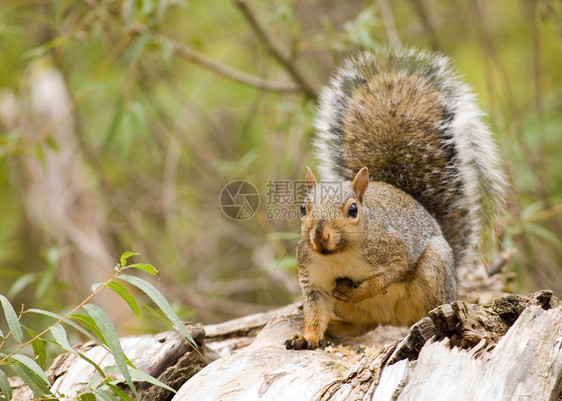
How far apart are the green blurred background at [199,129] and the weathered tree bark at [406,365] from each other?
2.61ft

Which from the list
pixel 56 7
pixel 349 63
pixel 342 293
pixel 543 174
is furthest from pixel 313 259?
pixel 543 174

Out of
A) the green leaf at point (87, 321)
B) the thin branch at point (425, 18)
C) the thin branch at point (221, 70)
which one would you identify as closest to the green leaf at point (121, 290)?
the green leaf at point (87, 321)

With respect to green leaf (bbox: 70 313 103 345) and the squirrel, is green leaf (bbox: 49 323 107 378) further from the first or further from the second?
the squirrel

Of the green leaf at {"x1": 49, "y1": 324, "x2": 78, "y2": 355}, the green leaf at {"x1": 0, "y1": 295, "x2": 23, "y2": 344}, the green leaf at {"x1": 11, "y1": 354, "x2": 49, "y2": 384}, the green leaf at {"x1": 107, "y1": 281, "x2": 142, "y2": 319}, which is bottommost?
the green leaf at {"x1": 11, "y1": 354, "x2": 49, "y2": 384}

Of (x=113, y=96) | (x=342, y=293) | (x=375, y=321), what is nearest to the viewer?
(x=342, y=293)

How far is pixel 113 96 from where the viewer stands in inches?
142

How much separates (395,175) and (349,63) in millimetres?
549

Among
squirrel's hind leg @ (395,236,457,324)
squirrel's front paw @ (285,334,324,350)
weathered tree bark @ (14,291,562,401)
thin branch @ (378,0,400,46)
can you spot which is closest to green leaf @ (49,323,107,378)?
weathered tree bark @ (14,291,562,401)

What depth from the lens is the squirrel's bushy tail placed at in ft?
8.53

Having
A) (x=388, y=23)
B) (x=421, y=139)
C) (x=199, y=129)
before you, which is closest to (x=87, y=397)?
(x=421, y=139)

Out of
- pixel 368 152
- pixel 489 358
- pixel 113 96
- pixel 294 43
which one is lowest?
pixel 489 358

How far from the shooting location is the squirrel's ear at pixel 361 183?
7.24 ft

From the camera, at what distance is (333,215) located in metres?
2.12

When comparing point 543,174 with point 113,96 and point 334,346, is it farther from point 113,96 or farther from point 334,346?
point 113,96
